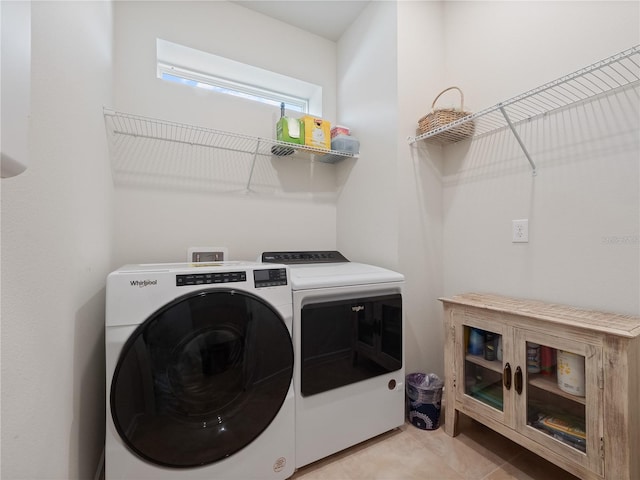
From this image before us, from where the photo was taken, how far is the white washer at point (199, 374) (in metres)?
0.89

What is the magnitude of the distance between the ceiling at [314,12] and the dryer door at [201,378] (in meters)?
1.99

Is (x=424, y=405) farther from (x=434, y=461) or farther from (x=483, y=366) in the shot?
(x=483, y=366)

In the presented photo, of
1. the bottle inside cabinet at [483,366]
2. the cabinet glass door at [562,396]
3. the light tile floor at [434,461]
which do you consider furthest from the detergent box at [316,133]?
the light tile floor at [434,461]

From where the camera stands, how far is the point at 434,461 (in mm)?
1242

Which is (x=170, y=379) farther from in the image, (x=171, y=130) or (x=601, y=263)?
(x=601, y=263)

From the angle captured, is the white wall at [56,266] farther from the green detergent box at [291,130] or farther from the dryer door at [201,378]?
the green detergent box at [291,130]

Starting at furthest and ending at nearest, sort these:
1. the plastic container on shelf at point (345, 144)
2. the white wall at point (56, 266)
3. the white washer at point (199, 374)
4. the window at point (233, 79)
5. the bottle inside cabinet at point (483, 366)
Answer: the plastic container on shelf at point (345, 144)
the window at point (233, 79)
the bottle inside cabinet at point (483, 366)
the white washer at point (199, 374)
the white wall at point (56, 266)

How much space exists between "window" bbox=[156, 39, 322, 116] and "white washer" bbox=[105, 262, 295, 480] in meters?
1.48

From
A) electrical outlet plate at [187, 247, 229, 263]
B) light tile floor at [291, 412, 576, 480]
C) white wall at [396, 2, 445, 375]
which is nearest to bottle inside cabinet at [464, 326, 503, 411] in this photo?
light tile floor at [291, 412, 576, 480]

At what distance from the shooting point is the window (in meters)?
1.78

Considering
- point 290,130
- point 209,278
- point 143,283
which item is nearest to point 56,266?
point 143,283

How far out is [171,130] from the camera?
1.65m

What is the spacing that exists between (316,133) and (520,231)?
130 centimetres

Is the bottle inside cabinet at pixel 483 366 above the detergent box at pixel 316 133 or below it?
below
